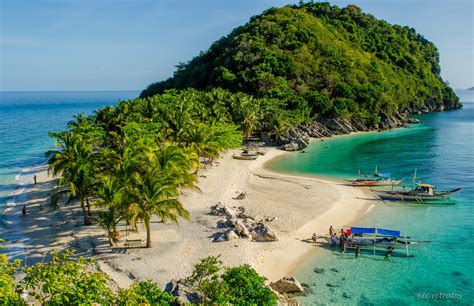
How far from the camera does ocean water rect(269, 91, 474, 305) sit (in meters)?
21.0

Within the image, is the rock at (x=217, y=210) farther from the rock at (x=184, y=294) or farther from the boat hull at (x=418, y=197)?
the boat hull at (x=418, y=197)

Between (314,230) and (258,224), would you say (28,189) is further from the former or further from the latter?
(314,230)

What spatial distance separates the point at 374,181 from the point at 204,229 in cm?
2464

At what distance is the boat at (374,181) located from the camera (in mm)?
42844

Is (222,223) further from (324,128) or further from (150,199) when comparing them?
(324,128)

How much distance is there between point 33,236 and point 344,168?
1549 inches

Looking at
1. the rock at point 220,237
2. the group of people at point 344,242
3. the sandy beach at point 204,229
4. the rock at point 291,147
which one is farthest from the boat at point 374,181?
the rock at point 220,237

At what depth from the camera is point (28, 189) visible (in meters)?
42.5

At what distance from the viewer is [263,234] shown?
27172 millimetres

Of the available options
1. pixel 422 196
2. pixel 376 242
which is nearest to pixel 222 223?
pixel 376 242

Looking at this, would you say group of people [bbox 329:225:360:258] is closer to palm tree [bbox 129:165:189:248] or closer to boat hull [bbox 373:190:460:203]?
palm tree [bbox 129:165:189:248]

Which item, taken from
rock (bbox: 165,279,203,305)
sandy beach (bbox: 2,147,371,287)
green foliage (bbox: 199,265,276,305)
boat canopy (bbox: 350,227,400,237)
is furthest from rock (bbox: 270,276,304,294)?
boat canopy (bbox: 350,227,400,237)

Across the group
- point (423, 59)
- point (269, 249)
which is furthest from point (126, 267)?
point (423, 59)

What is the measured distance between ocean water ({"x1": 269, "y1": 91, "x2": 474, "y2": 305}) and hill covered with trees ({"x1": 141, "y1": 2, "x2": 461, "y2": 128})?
19.9m
